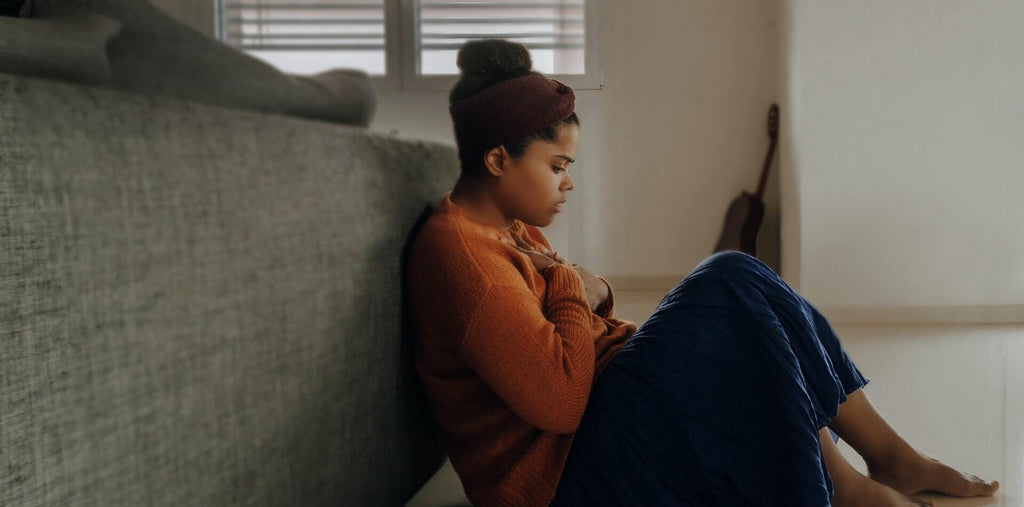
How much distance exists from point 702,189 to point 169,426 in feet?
10.5

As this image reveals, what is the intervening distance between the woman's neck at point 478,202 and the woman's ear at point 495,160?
0.02 meters

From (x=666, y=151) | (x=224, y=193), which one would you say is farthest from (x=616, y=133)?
(x=224, y=193)

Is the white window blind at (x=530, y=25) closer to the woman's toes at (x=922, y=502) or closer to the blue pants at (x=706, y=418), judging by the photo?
the blue pants at (x=706, y=418)

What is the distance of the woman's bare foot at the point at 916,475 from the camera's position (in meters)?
1.10

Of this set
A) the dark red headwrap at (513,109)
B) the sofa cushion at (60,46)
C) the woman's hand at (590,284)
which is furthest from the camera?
the woman's hand at (590,284)

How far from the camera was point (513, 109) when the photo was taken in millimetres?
940

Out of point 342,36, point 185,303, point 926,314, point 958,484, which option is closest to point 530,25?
point 926,314

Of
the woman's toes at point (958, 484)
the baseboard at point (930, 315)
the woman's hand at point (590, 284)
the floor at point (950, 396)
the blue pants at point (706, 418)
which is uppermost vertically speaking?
the woman's hand at point (590, 284)

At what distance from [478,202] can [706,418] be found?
0.35 meters

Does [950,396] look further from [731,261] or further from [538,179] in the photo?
[538,179]

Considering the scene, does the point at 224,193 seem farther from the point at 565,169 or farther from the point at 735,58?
the point at 735,58

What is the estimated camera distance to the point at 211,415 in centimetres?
60

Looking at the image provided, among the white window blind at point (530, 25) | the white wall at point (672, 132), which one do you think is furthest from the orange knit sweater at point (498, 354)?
the white wall at point (672, 132)

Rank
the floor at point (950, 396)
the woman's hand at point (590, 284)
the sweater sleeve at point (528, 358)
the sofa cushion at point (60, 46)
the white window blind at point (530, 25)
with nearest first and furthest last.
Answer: the sofa cushion at point (60, 46) → the sweater sleeve at point (528, 358) → the woman's hand at point (590, 284) → the floor at point (950, 396) → the white window blind at point (530, 25)
